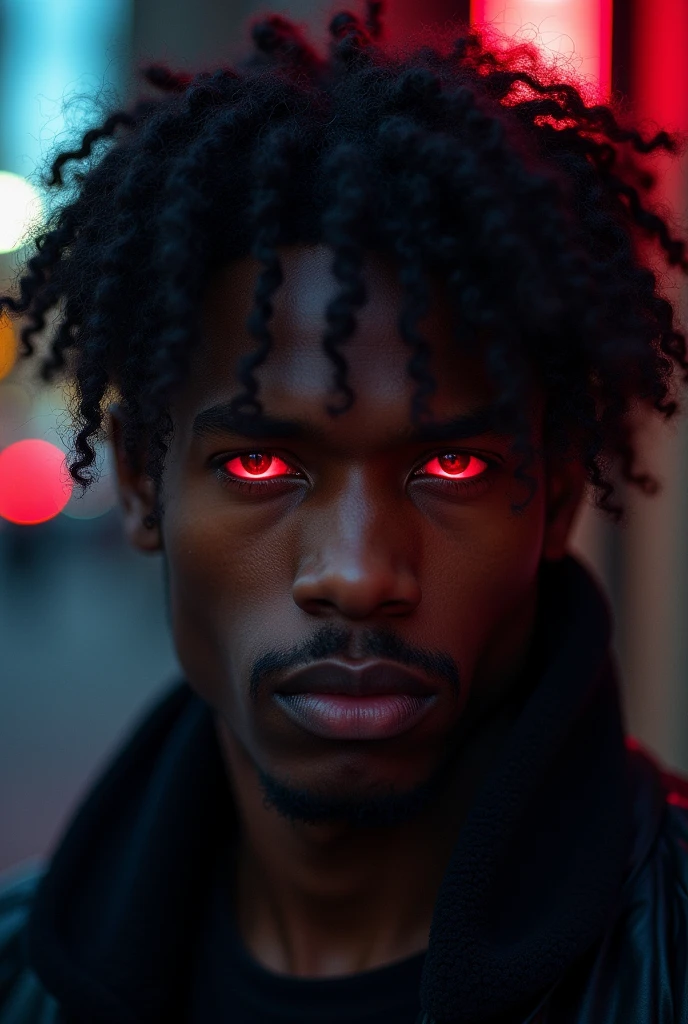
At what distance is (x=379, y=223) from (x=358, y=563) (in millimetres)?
638

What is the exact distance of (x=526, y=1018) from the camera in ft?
6.29

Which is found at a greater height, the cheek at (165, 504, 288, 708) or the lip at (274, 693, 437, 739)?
the cheek at (165, 504, 288, 708)

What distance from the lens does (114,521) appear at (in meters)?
15.8

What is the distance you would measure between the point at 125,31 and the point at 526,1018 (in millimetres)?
12177

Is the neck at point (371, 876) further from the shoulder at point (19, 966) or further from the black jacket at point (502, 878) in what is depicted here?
the shoulder at point (19, 966)

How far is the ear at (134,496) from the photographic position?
252 cm

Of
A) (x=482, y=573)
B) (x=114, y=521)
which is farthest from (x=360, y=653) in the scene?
(x=114, y=521)

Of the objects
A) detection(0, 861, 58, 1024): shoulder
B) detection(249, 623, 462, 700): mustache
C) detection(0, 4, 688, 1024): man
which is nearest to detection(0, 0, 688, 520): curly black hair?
detection(0, 4, 688, 1024): man

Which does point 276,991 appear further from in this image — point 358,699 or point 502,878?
point 358,699

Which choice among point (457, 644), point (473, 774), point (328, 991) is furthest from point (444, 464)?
point (328, 991)

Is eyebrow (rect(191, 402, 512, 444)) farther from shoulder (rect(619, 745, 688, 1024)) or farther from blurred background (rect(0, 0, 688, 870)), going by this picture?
shoulder (rect(619, 745, 688, 1024))

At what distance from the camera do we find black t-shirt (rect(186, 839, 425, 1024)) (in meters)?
2.22

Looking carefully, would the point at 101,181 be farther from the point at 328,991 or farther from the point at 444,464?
the point at 328,991

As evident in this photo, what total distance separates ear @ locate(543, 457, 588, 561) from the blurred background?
1.15 ft
